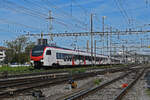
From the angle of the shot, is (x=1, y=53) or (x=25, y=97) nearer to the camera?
(x=25, y=97)

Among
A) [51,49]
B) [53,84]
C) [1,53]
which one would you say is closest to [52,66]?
[51,49]

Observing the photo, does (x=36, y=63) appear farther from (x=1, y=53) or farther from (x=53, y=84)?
(x=1, y=53)

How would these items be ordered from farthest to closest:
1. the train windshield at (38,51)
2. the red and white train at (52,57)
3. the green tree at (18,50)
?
the green tree at (18,50) → the train windshield at (38,51) → the red and white train at (52,57)

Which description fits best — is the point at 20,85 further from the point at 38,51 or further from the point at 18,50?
the point at 18,50

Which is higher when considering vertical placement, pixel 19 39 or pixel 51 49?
pixel 19 39

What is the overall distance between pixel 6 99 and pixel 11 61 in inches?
2880

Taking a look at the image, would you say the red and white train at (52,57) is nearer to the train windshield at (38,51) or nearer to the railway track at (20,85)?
the train windshield at (38,51)

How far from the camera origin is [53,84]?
16.5 metres

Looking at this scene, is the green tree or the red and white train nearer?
the red and white train

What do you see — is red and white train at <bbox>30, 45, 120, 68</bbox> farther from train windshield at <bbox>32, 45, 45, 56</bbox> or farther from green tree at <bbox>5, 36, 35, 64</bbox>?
green tree at <bbox>5, 36, 35, 64</bbox>

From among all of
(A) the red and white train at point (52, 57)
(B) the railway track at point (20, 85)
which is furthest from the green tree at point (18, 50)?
(B) the railway track at point (20, 85)

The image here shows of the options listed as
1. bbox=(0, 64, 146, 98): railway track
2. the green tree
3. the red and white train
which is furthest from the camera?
the green tree

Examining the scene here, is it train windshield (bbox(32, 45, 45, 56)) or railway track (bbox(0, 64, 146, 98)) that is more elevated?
train windshield (bbox(32, 45, 45, 56))

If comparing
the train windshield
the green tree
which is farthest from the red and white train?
the green tree
